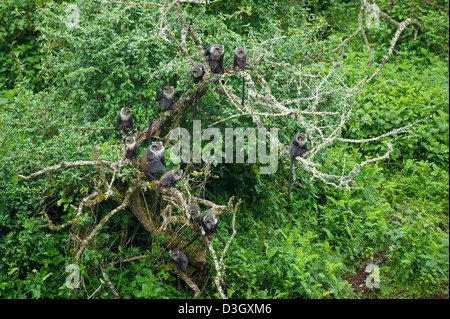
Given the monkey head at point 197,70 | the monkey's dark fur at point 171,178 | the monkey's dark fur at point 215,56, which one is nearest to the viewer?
the monkey's dark fur at point 171,178

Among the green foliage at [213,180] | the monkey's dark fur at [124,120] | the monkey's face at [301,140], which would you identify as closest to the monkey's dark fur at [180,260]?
the green foliage at [213,180]

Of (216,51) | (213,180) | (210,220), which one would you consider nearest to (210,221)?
(210,220)

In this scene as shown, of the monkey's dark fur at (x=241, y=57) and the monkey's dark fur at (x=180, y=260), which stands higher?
the monkey's dark fur at (x=241, y=57)

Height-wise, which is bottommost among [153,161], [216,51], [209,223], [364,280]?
[364,280]

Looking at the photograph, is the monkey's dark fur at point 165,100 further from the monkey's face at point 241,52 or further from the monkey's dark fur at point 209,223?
the monkey's dark fur at point 209,223

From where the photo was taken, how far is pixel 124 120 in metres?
5.93

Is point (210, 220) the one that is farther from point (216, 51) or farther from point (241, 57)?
point (216, 51)

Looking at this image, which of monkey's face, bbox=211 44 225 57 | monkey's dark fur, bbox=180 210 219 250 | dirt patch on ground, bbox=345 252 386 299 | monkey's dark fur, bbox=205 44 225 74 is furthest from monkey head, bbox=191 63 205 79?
dirt patch on ground, bbox=345 252 386 299

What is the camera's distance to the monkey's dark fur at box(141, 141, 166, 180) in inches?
221

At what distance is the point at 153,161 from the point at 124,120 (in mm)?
661

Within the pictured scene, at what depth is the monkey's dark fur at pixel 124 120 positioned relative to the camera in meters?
5.88

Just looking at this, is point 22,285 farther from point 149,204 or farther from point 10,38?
point 10,38

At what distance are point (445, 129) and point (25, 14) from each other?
7223 mm

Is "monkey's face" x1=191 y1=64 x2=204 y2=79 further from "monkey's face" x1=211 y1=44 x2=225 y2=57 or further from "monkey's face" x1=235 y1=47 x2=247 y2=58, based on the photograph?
"monkey's face" x1=235 y1=47 x2=247 y2=58
